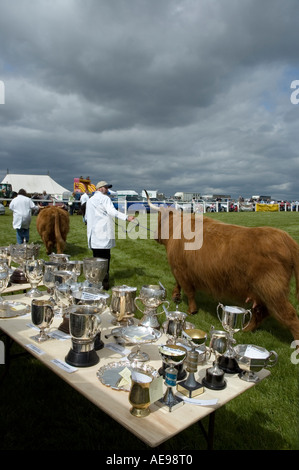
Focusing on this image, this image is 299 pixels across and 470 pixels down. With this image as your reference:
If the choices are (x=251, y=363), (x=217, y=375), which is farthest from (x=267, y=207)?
(x=217, y=375)

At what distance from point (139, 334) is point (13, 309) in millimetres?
1346

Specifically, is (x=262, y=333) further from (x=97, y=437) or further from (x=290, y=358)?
(x=97, y=437)

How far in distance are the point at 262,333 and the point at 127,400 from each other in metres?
3.15

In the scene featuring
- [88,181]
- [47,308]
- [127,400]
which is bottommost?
[127,400]

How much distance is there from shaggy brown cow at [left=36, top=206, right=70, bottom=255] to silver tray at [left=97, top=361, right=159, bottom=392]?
267 inches

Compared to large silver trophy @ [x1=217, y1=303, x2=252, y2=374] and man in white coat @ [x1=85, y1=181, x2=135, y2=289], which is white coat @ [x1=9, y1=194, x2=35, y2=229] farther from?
large silver trophy @ [x1=217, y1=303, x2=252, y2=374]

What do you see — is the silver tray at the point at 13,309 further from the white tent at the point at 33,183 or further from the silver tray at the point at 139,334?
the white tent at the point at 33,183

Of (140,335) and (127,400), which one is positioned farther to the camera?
(140,335)

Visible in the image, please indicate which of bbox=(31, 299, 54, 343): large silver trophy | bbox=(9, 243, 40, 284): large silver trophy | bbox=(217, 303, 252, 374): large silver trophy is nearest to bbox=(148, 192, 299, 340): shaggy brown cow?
bbox=(217, 303, 252, 374): large silver trophy

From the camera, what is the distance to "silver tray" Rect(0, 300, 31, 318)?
8.79 feet

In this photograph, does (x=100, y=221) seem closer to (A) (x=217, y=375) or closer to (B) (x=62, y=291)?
(B) (x=62, y=291)

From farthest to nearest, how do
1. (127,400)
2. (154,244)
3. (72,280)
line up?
1. (154,244)
2. (72,280)
3. (127,400)
